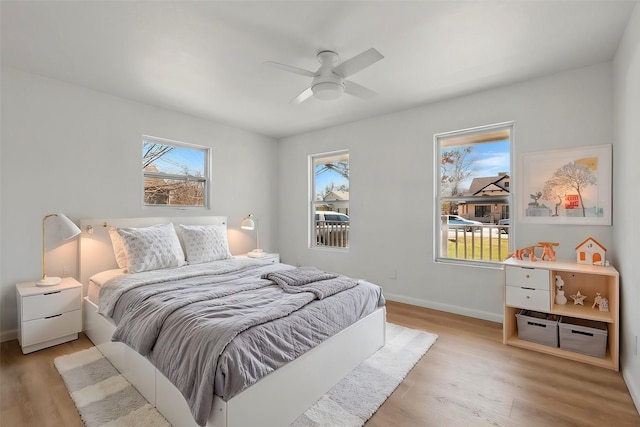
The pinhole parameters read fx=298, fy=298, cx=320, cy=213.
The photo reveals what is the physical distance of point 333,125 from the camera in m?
4.59

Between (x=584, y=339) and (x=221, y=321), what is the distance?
289cm

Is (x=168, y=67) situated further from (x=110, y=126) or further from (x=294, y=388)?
(x=294, y=388)

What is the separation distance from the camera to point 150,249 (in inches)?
122

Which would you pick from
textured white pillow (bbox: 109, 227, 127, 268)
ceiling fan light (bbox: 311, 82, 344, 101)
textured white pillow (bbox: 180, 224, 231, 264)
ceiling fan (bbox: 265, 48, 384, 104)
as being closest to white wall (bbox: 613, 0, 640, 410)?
A: ceiling fan (bbox: 265, 48, 384, 104)

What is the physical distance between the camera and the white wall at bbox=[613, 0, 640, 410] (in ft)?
6.29

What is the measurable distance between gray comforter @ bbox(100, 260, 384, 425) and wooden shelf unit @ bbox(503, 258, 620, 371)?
129cm

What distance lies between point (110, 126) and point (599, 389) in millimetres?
4971

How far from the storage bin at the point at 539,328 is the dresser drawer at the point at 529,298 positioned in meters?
0.15

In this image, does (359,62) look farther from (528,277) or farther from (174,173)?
(174,173)

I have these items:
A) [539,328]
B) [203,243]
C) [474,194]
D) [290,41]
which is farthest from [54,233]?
[539,328]

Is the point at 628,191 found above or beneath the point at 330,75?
beneath

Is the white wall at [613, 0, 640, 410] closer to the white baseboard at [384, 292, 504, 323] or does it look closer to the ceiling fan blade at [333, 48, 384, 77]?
the white baseboard at [384, 292, 504, 323]

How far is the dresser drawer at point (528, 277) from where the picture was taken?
259 cm

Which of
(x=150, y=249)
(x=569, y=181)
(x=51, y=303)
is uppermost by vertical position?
(x=569, y=181)
